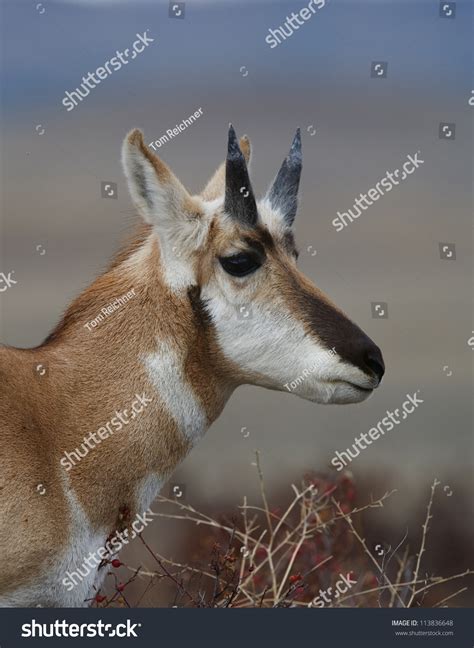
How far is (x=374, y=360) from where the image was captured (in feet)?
30.1

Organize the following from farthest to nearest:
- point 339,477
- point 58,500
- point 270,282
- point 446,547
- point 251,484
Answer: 1. point 251,484
2. point 446,547
3. point 339,477
4. point 270,282
5. point 58,500

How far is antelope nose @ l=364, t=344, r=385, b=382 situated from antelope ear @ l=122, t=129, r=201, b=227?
6.06ft

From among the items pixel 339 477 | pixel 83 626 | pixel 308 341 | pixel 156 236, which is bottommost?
pixel 339 477

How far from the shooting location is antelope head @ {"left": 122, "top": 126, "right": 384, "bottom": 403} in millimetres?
9188

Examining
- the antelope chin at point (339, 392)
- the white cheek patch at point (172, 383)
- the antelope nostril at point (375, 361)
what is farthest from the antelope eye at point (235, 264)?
the antelope nostril at point (375, 361)

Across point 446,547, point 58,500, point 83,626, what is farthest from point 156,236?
point 446,547

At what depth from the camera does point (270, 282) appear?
31.0 ft

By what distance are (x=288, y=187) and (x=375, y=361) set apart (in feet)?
6.57

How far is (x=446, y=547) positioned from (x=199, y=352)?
29.5ft

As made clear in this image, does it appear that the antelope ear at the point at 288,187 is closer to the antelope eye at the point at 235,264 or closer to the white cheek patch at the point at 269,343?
the antelope eye at the point at 235,264

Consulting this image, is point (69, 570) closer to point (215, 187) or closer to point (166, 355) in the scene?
point (166, 355)

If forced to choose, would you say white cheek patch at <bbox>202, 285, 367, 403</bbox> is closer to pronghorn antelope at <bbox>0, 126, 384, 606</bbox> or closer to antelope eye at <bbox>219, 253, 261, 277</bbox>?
pronghorn antelope at <bbox>0, 126, 384, 606</bbox>

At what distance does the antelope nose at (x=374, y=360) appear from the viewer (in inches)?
360

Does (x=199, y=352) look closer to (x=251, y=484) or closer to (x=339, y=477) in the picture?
(x=339, y=477)
